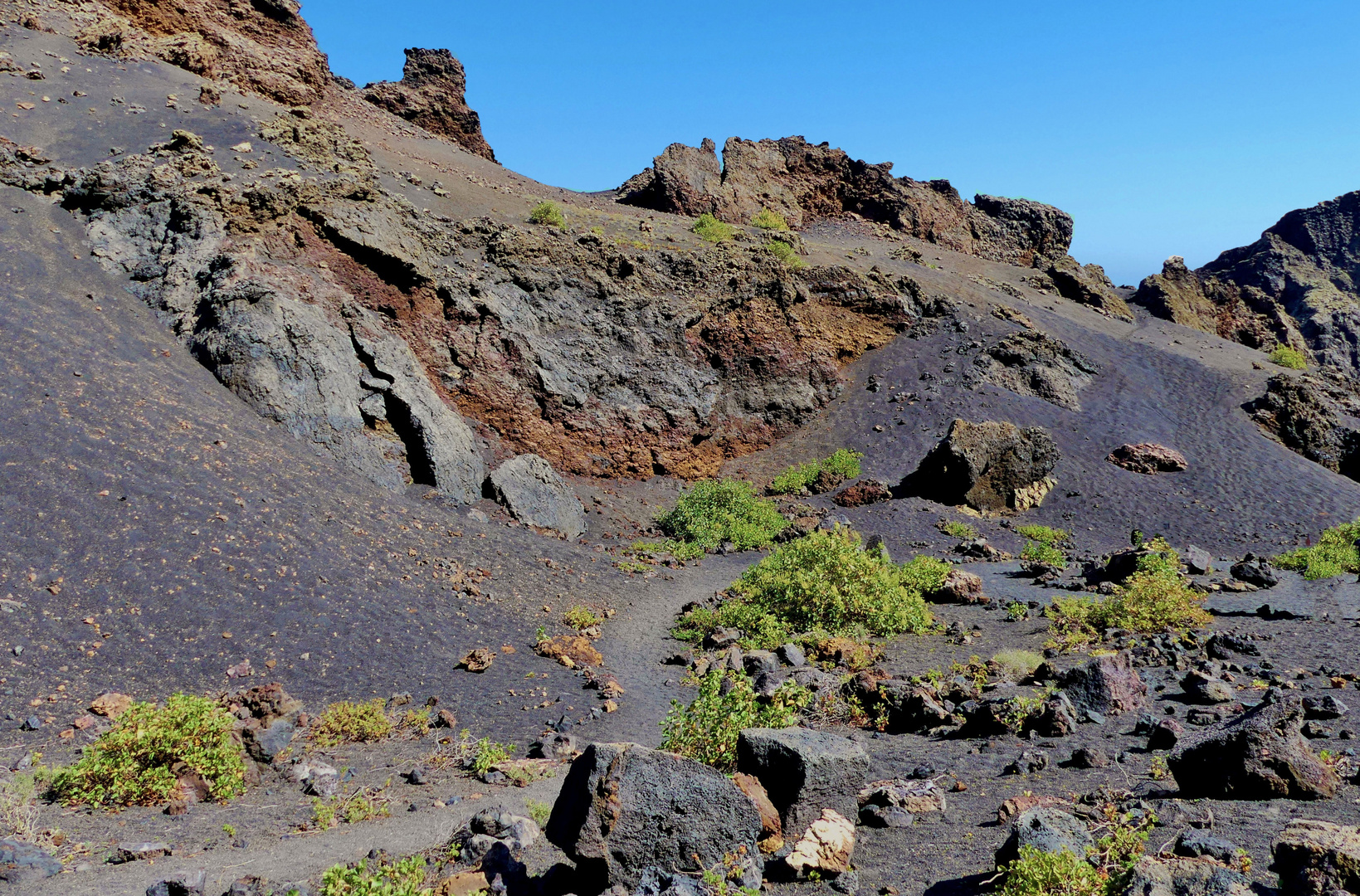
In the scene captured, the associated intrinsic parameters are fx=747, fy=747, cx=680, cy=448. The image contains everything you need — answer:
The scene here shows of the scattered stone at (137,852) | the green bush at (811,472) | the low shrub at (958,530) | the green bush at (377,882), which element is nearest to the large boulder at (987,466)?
the low shrub at (958,530)

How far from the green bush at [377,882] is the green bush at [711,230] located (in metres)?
27.4

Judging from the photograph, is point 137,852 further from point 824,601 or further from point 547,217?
point 547,217

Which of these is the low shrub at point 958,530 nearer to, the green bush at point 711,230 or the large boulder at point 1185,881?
the green bush at point 711,230

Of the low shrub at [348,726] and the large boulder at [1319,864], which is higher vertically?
the large boulder at [1319,864]

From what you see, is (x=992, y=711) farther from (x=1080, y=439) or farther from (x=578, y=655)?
(x=1080, y=439)

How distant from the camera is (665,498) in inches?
839

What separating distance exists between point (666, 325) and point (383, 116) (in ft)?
62.3

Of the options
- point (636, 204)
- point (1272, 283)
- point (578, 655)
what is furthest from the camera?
point (1272, 283)

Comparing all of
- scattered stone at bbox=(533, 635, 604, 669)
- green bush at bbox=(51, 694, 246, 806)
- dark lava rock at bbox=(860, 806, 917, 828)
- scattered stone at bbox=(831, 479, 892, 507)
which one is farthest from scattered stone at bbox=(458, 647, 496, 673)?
scattered stone at bbox=(831, 479, 892, 507)

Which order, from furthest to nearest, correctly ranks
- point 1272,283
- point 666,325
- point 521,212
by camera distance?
point 1272,283 → point 521,212 → point 666,325

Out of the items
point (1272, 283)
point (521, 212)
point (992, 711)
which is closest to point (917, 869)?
point (992, 711)

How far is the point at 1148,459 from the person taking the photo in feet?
76.2

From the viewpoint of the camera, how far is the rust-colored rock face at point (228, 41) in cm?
2403

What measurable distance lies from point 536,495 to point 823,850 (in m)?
12.6
